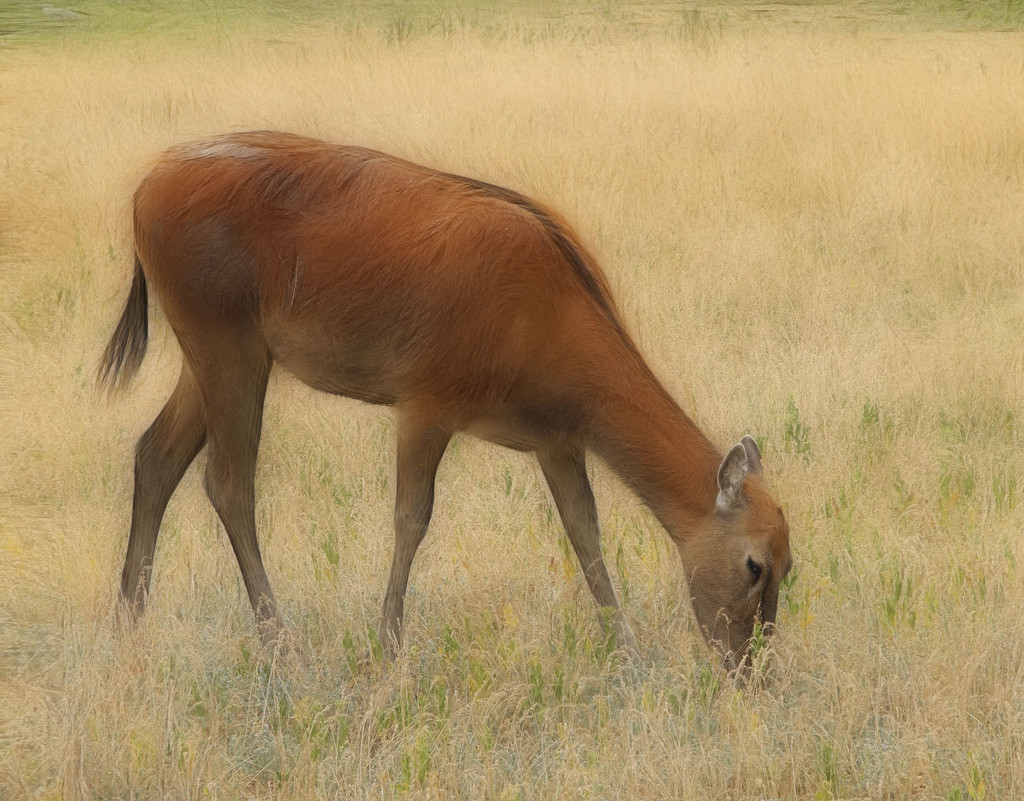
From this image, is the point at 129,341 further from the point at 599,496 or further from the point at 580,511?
the point at 599,496

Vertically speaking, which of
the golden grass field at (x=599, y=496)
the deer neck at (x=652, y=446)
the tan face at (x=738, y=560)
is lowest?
the golden grass field at (x=599, y=496)

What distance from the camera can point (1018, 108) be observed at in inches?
488

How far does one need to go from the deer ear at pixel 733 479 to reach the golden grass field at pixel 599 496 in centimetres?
59

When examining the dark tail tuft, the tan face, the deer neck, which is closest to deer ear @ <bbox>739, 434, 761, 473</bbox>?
the tan face

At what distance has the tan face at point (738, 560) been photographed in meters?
4.42

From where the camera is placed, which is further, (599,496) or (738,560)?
(599,496)

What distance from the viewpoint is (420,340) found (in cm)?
477

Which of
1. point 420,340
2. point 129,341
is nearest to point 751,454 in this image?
point 420,340

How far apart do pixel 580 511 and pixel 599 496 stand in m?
1.26

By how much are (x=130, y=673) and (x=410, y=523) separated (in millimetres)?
1064

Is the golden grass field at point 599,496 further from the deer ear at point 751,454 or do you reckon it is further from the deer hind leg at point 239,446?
the deer ear at point 751,454

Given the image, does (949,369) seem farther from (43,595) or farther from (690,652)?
(43,595)

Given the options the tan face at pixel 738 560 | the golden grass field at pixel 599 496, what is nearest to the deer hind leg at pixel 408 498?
the golden grass field at pixel 599 496

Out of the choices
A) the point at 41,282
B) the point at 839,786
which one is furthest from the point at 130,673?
the point at 41,282
